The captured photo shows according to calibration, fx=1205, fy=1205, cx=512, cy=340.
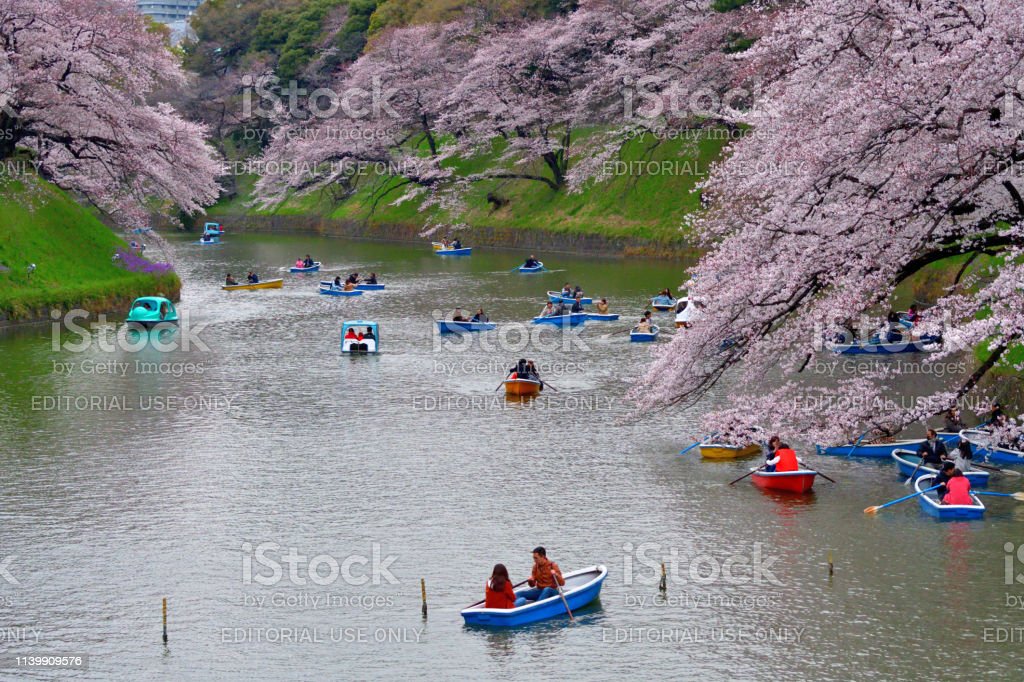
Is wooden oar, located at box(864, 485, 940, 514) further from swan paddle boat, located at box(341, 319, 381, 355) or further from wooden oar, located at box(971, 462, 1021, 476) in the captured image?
swan paddle boat, located at box(341, 319, 381, 355)

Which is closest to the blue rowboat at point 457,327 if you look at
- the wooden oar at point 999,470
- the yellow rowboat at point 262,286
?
the yellow rowboat at point 262,286

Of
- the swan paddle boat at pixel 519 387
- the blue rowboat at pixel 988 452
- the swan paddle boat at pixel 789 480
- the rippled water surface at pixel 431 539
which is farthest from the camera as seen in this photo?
the swan paddle boat at pixel 519 387

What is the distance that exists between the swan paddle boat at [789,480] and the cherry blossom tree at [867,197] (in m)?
1.07

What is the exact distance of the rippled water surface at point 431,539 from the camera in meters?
19.9

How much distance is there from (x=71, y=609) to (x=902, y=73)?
61.8 ft

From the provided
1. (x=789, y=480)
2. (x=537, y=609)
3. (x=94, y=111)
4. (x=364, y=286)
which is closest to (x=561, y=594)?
(x=537, y=609)

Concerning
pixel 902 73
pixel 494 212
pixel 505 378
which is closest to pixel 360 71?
pixel 494 212

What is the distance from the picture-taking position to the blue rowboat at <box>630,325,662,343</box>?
48.4 m

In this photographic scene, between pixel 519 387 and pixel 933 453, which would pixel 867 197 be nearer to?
pixel 933 453

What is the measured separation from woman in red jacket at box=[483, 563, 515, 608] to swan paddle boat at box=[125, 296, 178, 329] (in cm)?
3787

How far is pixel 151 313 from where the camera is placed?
5494 centimetres

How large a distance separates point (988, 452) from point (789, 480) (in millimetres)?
5597

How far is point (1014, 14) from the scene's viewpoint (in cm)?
2222

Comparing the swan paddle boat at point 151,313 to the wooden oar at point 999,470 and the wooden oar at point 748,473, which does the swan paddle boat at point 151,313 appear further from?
the wooden oar at point 999,470
